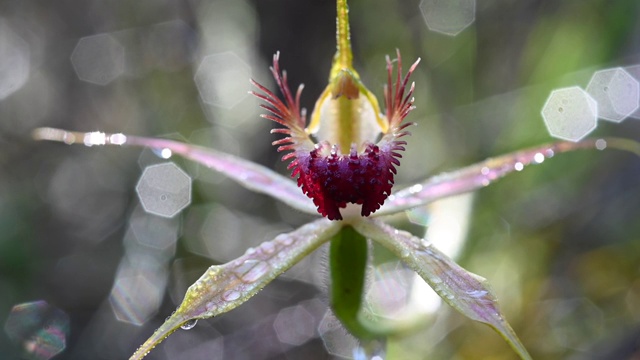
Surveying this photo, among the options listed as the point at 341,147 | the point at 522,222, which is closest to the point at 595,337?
the point at 522,222

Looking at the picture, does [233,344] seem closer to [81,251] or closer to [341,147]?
[81,251]

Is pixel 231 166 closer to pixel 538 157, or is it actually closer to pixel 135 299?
pixel 538 157

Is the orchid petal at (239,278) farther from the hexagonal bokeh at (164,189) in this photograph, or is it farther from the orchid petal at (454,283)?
the hexagonal bokeh at (164,189)

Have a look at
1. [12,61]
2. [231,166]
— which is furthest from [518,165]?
[12,61]

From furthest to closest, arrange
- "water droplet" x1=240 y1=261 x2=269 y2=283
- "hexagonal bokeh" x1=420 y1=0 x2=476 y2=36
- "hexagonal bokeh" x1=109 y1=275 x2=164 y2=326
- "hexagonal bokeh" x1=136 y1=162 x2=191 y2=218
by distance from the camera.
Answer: "hexagonal bokeh" x1=420 y1=0 x2=476 y2=36 < "hexagonal bokeh" x1=136 y1=162 x2=191 y2=218 < "hexagonal bokeh" x1=109 y1=275 x2=164 y2=326 < "water droplet" x1=240 y1=261 x2=269 y2=283

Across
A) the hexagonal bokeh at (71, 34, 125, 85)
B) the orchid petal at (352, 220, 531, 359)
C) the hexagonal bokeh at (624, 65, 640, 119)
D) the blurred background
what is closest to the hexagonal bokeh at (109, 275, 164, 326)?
the blurred background

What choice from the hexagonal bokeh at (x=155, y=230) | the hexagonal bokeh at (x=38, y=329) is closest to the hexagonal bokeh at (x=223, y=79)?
the hexagonal bokeh at (x=155, y=230)

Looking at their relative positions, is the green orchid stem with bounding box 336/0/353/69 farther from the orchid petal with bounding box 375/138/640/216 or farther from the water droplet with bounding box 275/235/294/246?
the water droplet with bounding box 275/235/294/246
